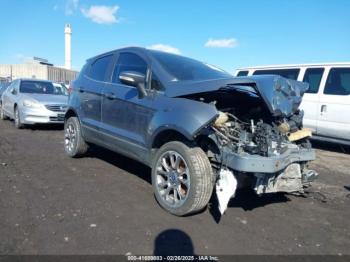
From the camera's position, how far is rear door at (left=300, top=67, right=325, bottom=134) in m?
8.89

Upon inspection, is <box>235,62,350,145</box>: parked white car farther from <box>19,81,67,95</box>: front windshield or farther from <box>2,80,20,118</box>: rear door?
<box>2,80,20,118</box>: rear door

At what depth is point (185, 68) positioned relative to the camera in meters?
5.03

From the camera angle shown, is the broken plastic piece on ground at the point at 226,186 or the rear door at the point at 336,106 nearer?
the broken plastic piece on ground at the point at 226,186

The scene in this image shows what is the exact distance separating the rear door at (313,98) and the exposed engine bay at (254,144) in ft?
14.8

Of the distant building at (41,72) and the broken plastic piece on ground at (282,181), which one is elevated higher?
the distant building at (41,72)

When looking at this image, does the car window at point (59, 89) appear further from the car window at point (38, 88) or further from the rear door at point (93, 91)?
the rear door at point (93, 91)

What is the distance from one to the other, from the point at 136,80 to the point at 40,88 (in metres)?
8.21

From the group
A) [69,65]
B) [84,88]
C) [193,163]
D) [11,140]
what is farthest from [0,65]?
[193,163]

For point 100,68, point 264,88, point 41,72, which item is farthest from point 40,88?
point 41,72

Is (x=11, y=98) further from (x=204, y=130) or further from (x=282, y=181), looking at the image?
(x=282, y=181)

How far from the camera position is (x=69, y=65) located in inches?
2201

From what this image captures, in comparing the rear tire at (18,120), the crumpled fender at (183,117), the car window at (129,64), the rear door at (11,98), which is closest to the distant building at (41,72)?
the rear door at (11,98)

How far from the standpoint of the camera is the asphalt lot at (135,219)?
3.44 metres

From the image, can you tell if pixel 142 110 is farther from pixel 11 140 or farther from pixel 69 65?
pixel 69 65
